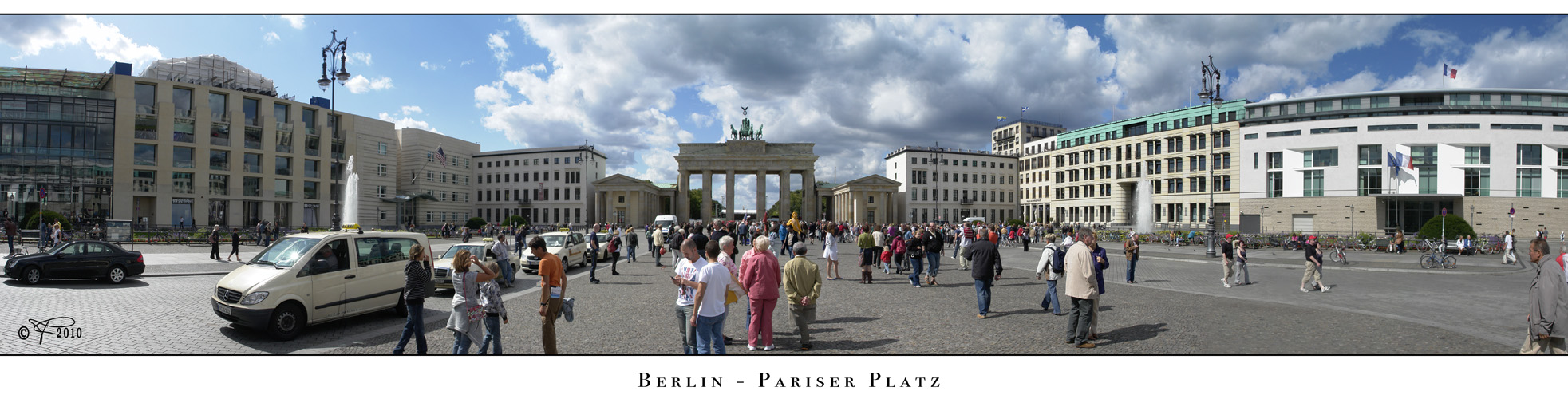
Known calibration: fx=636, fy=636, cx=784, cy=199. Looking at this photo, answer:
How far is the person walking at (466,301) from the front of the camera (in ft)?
20.6

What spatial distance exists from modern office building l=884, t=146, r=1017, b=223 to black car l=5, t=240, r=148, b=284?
87649 mm

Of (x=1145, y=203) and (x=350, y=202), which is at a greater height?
(x=1145, y=203)

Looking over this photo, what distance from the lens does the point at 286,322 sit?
831cm

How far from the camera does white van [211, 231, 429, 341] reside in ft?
26.6

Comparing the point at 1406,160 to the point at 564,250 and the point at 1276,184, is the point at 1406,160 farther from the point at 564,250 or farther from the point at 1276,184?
the point at 564,250

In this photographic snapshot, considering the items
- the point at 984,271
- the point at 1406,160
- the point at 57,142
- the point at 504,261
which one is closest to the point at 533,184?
the point at 57,142

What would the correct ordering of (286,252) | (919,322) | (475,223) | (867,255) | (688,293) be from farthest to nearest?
(475,223)
(867,255)
(919,322)
(286,252)
(688,293)

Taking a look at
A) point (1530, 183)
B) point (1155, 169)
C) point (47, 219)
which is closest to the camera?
point (47, 219)

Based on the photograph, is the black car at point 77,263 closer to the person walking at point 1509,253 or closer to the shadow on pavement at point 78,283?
the shadow on pavement at point 78,283

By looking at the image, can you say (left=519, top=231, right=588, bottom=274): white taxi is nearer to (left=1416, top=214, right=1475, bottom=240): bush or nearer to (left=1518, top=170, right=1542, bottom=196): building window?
(left=1416, top=214, right=1475, bottom=240): bush

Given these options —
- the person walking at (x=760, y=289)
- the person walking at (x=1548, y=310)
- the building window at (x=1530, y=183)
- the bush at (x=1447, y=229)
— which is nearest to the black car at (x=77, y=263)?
the person walking at (x=760, y=289)

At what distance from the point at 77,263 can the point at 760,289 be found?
18004 mm

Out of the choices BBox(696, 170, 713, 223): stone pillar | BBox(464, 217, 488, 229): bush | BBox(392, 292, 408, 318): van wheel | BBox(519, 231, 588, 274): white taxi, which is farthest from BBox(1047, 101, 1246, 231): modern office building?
BBox(392, 292, 408, 318): van wheel

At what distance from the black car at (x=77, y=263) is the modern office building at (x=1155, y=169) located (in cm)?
6844
